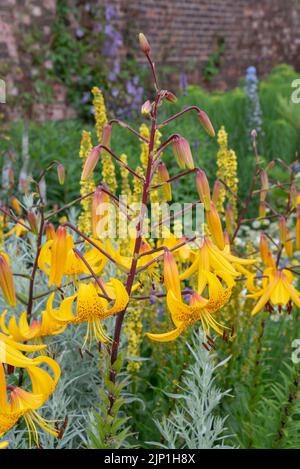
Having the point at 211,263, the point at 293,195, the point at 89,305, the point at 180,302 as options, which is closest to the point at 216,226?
the point at 211,263

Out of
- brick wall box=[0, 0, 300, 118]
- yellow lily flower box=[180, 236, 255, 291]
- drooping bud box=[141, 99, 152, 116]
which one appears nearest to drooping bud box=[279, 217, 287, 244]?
yellow lily flower box=[180, 236, 255, 291]

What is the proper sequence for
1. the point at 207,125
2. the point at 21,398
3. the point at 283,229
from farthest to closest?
the point at 283,229 < the point at 207,125 < the point at 21,398

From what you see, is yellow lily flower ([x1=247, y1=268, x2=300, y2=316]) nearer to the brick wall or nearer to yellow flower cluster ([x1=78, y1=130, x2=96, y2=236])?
yellow flower cluster ([x1=78, y1=130, x2=96, y2=236])

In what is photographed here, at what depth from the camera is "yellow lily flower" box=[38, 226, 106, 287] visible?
1122 millimetres

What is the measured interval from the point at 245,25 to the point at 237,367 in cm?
730

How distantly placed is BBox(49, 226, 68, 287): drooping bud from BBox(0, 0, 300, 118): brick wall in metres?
4.50

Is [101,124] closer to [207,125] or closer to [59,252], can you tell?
[207,125]

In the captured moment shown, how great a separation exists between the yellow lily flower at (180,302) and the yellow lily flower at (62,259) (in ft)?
0.57

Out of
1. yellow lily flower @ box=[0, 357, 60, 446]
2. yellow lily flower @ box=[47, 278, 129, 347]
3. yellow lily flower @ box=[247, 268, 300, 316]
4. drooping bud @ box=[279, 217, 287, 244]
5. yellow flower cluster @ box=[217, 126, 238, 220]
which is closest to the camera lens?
yellow lily flower @ box=[0, 357, 60, 446]

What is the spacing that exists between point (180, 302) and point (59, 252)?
22 centimetres

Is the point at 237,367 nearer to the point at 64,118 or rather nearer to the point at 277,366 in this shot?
the point at 277,366

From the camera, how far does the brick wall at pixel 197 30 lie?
5.45 meters

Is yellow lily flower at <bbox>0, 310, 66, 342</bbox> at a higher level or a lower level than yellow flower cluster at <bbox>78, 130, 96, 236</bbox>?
lower

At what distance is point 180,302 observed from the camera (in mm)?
1112
